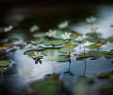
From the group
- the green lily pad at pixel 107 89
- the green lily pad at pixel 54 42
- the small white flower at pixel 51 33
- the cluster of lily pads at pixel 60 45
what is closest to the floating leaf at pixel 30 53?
the cluster of lily pads at pixel 60 45

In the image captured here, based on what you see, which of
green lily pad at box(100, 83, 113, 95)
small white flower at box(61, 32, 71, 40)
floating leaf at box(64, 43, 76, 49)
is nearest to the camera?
green lily pad at box(100, 83, 113, 95)

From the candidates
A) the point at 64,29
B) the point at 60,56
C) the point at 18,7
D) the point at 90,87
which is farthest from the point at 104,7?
the point at 90,87

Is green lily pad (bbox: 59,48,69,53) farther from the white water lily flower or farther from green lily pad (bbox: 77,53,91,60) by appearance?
the white water lily flower

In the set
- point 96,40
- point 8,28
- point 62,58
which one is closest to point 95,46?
point 96,40

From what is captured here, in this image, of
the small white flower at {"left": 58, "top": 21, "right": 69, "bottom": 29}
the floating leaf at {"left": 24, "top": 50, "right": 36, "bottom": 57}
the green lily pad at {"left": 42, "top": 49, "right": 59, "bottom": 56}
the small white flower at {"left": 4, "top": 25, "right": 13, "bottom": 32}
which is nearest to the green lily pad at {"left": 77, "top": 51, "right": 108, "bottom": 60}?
the green lily pad at {"left": 42, "top": 49, "right": 59, "bottom": 56}

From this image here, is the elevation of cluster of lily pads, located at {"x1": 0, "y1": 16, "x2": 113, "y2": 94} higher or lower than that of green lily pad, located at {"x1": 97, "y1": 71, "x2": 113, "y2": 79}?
higher

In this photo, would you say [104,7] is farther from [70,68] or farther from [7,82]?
[7,82]
